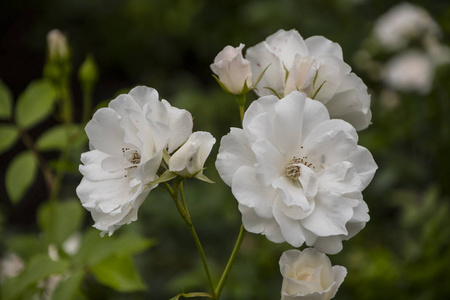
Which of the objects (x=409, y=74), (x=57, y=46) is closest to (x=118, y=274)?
(x=57, y=46)

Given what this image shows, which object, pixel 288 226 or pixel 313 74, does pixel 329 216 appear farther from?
pixel 313 74

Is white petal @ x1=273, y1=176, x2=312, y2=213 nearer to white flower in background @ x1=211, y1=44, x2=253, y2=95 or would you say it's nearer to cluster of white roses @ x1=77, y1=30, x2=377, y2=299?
cluster of white roses @ x1=77, y1=30, x2=377, y2=299

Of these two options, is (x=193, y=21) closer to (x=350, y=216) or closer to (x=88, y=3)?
(x=88, y=3)

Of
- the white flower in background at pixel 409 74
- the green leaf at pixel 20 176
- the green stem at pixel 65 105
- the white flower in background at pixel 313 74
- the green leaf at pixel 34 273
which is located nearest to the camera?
the white flower in background at pixel 313 74

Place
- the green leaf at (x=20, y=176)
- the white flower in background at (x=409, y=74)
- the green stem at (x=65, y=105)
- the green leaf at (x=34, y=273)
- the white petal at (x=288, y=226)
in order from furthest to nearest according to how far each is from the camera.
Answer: the white flower in background at (x=409, y=74) < the green stem at (x=65, y=105) < the green leaf at (x=20, y=176) < the green leaf at (x=34, y=273) < the white petal at (x=288, y=226)

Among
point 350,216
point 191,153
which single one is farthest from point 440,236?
point 191,153

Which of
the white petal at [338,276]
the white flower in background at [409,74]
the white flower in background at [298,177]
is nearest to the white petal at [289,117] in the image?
the white flower in background at [298,177]

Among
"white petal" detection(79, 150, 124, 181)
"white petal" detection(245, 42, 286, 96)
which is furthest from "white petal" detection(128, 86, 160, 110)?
"white petal" detection(245, 42, 286, 96)

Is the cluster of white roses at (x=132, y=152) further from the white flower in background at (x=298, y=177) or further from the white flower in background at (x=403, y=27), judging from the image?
the white flower in background at (x=403, y=27)
